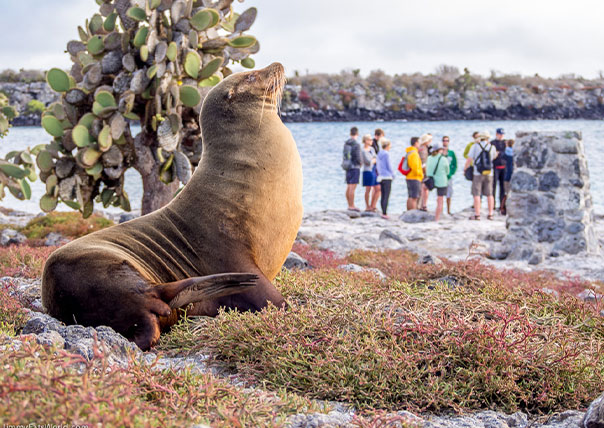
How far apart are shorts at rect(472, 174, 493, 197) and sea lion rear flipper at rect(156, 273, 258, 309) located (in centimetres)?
1183

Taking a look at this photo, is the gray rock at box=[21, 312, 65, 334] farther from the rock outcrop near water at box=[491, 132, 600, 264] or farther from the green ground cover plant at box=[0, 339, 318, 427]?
the rock outcrop near water at box=[491, 132, 600, 264]

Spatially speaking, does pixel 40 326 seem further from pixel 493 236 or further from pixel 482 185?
pixel 482 185

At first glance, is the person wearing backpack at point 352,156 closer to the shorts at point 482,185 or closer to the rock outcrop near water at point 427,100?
the shorts at point 482,185

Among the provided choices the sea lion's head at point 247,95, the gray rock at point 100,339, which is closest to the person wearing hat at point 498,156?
the sea lion's head at point 247,95

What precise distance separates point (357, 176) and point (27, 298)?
1193 centimetres

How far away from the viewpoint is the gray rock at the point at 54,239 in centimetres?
992

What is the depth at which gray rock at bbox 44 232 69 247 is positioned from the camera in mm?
9923

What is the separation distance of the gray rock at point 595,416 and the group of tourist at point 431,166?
40.1 feet

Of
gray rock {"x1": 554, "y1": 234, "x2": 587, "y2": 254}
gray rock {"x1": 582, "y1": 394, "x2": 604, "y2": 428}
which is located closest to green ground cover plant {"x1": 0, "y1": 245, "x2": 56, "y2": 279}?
gray rock {"x1": 582, "y1": 394, "x2": 604, "y2": 428}

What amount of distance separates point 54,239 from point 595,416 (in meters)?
8.98

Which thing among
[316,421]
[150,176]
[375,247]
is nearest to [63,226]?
[150,176]

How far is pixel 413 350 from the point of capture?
140 inches

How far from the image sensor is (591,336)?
427cm

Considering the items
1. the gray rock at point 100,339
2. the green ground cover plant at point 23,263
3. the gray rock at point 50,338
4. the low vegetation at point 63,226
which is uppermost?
the gray rock at point 50,338
